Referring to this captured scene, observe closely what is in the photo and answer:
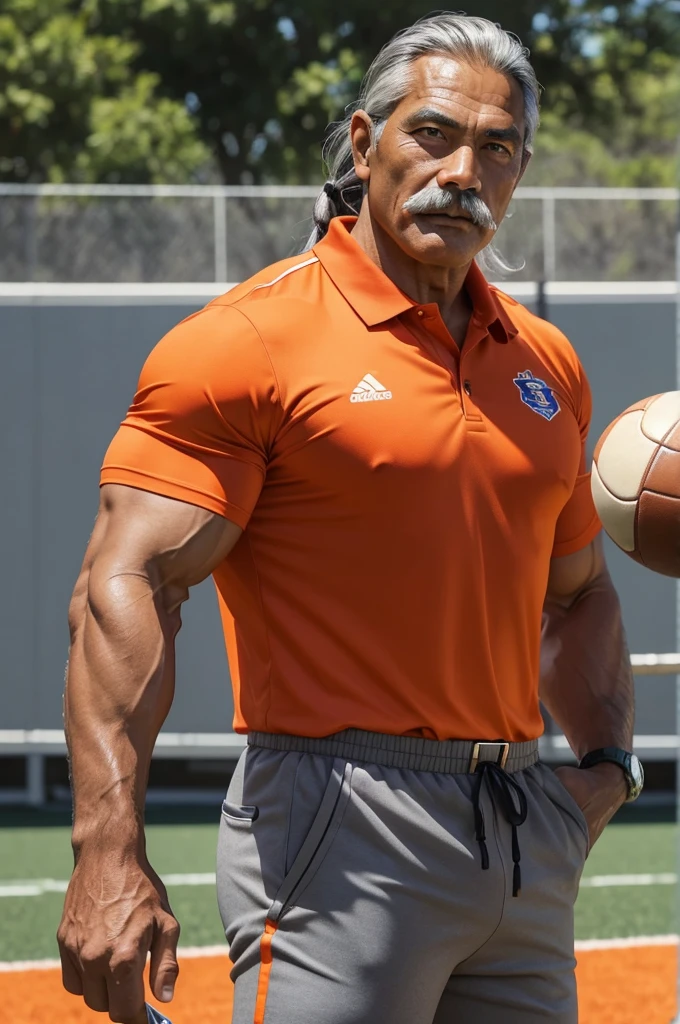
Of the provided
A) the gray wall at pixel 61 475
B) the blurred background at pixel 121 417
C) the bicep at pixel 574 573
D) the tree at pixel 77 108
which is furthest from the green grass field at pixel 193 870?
the tree at pixel 77 108

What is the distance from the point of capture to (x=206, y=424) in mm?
2250

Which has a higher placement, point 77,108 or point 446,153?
point 77,108

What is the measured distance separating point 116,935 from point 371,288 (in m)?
1.12

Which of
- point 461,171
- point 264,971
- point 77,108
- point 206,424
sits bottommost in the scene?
point 264,971

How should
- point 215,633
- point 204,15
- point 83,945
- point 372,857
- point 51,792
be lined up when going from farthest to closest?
point 204,15
point 51,792
point 215,633
point 372,857
point 83,945

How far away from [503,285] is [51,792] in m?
4.46

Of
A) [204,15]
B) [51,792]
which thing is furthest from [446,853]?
[204,15]

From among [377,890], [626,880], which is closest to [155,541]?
[377,890]

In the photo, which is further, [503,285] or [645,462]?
[503,285]

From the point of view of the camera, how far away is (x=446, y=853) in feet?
7.57

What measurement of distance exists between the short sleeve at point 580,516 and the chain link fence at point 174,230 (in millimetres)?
6916

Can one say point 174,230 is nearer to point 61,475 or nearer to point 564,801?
point 61,475

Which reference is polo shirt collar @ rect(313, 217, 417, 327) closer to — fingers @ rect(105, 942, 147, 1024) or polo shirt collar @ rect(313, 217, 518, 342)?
polo shirt collar @ rect(313, 217, 518, 342)

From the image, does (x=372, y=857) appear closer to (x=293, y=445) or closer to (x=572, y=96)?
(x=293, y=445)
